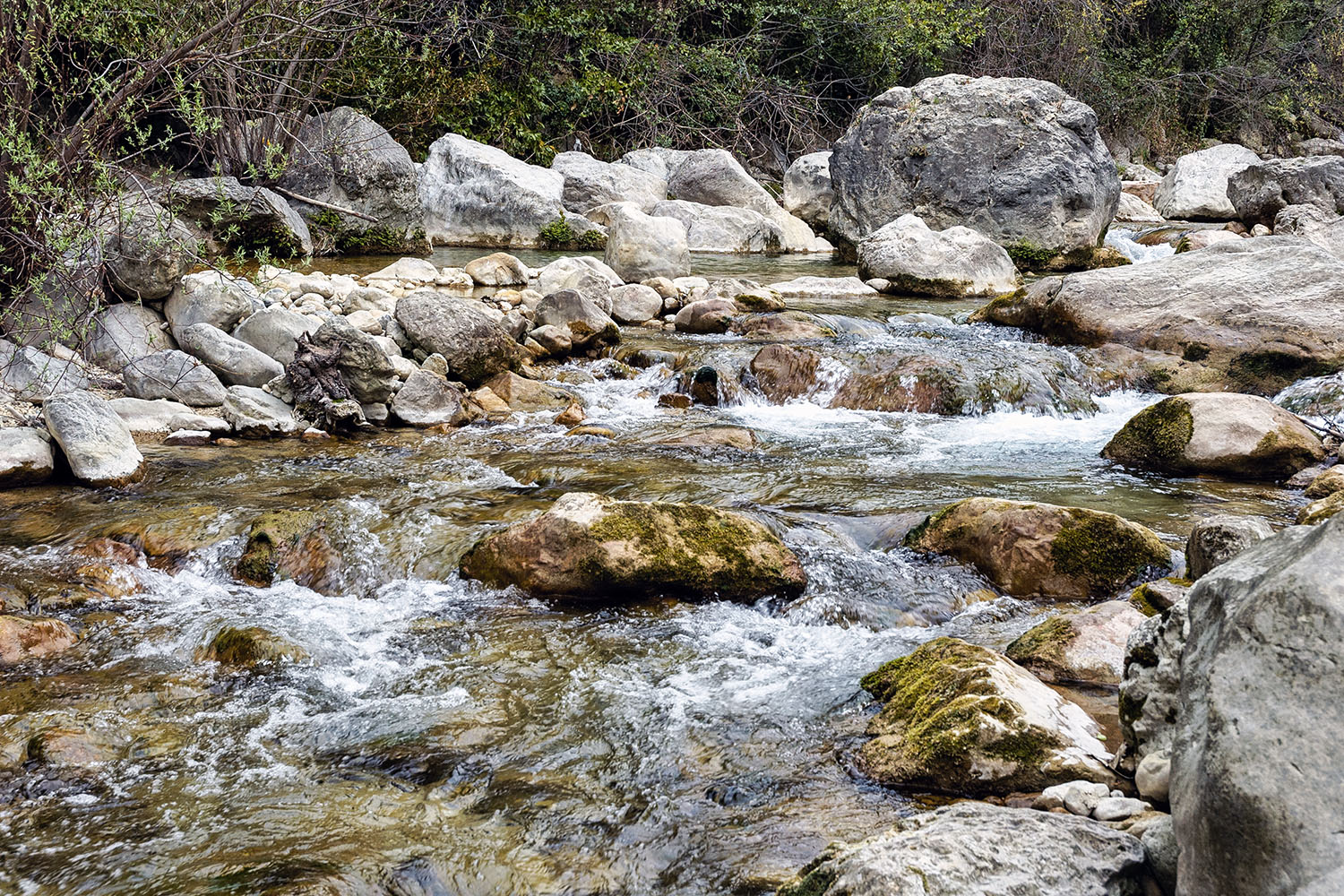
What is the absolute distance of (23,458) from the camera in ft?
18.7

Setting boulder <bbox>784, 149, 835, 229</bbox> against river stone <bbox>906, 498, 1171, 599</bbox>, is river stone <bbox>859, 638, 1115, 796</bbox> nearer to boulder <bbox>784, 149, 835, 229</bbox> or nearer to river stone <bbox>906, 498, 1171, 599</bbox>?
Answer: river stone <bbox>906, 498, 1171, 599</bbox>

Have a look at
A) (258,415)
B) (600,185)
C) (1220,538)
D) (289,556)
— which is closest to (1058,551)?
(1220,538)

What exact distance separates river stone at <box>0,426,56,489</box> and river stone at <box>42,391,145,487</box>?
102 millimetres

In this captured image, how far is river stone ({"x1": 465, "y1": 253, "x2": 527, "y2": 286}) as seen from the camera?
11859 millimetres

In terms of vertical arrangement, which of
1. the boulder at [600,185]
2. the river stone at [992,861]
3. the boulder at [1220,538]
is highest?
the boulder at [600,185]

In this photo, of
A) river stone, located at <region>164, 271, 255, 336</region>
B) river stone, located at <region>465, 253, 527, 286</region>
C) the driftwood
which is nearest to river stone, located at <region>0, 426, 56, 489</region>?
the driftwood

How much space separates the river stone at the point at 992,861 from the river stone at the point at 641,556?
238cm

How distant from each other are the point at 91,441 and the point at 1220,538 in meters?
5.89

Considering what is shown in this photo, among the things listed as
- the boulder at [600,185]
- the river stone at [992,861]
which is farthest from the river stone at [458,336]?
the boulder at [600,185]

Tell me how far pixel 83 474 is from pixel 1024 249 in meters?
12.9

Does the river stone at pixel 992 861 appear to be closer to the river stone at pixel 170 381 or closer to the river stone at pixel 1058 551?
the river stone at pixel 1058 551

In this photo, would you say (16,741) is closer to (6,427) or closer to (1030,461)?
(6,427)

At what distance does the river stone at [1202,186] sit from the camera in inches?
749

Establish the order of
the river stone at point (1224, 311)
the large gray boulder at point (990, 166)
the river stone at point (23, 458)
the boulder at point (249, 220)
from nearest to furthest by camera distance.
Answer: the river stone at point (23, 458), the river stone at point (1224, 311), the boulder at point (249, 220), the large gray boulder at point (990, 166)
